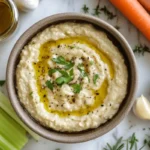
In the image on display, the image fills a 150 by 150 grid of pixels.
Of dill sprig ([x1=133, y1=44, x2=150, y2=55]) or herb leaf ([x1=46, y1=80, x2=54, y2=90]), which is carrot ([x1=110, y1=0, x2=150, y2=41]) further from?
herb leaf ([x1=46, y1=80, x2=54, y2=90])

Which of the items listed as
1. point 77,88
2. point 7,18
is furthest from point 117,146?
point 7,18

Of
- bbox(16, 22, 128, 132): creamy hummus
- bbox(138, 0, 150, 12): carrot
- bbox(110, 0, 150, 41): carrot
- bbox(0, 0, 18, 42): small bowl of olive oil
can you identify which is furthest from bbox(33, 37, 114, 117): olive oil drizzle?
bbox(138, 0, 150, 12): carrot

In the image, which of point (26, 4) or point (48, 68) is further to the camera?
point (26, 4)

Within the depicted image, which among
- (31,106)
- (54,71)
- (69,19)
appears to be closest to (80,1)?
(69,19)

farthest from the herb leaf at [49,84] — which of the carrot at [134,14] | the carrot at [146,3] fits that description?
the carrot at [146,3]

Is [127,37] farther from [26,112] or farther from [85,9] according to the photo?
[26,112]

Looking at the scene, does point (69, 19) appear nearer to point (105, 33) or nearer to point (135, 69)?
point (105, 33)
